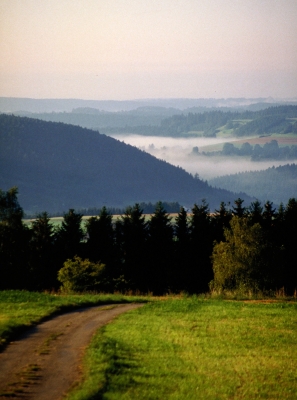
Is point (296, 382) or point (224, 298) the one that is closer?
point (296, 382)

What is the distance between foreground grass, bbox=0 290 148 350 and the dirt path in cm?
55

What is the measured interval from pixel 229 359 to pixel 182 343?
2.30 metres

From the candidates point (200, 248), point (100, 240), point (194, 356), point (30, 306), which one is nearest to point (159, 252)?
point (200, 248)

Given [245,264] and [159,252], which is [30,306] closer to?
[245,264]

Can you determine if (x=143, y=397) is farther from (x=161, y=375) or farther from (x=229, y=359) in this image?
(x=229, y=359)

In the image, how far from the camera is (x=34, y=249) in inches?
3415

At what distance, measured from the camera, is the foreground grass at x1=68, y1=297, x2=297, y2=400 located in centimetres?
1727

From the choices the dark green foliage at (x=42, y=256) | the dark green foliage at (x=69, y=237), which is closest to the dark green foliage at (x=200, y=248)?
the dark green foliage at (x=69, y=237)

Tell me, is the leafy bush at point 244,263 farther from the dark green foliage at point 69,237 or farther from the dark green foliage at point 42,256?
the dark green foliage at point 69,237

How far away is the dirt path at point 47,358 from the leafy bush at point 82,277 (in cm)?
2449

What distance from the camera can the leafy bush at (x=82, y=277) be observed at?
5184cm

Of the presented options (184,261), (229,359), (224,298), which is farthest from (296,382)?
(184,261)

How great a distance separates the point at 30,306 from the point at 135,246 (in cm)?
6201

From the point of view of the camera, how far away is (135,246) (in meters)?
91.1
